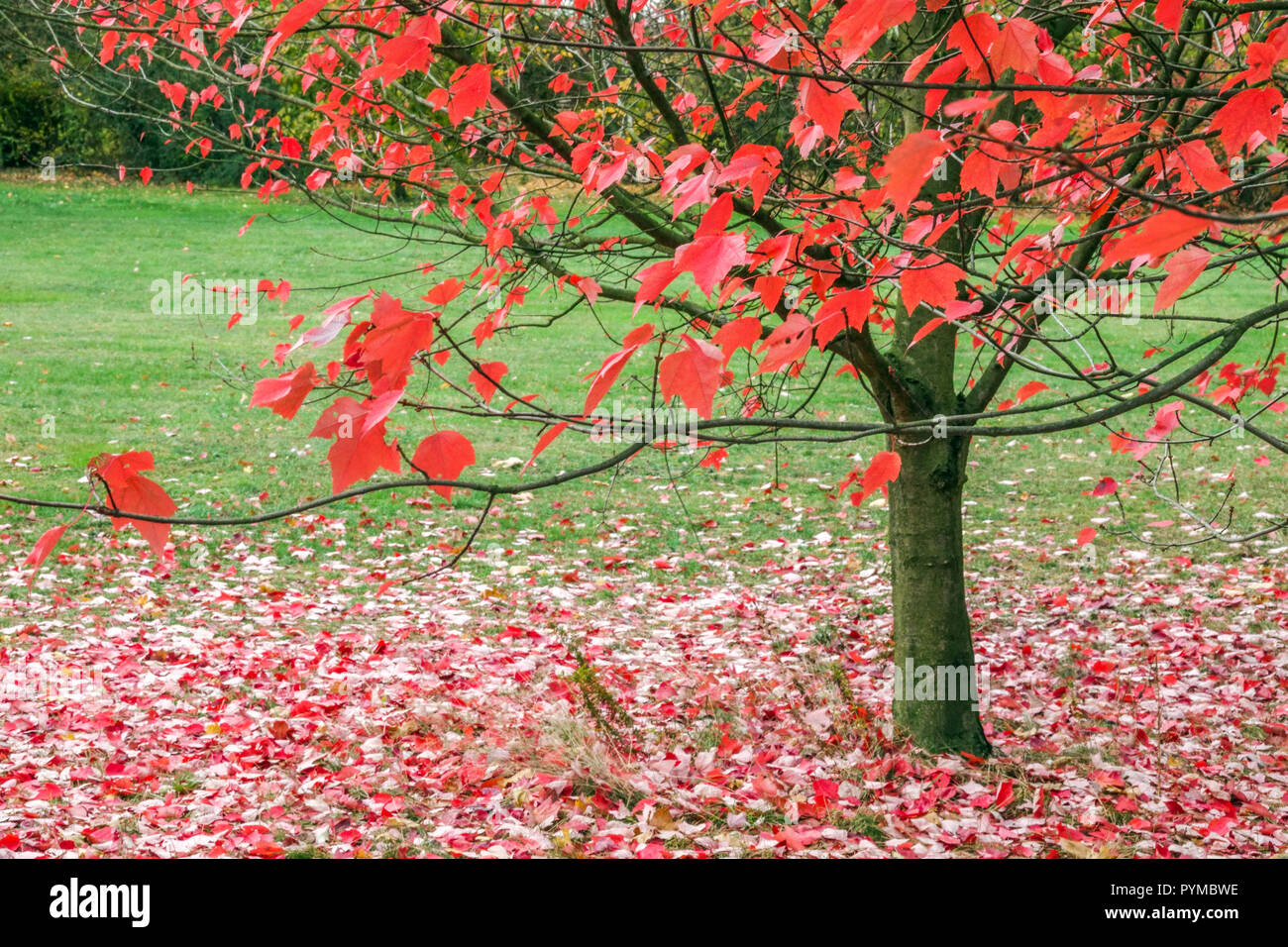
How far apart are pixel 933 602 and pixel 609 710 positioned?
4.48 feet

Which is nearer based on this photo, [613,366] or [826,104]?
[613,366]

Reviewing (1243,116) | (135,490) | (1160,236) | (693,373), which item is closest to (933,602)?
(1243,116)

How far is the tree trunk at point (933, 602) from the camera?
4.12 meters

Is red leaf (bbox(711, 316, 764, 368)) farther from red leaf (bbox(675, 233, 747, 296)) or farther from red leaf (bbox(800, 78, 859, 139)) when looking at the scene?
red leaf (bbox(675, 233, 747, 296))

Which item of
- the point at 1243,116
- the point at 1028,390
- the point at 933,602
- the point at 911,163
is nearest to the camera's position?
the point at 911,163

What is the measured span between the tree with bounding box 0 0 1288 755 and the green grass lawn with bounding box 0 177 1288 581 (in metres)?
0.59

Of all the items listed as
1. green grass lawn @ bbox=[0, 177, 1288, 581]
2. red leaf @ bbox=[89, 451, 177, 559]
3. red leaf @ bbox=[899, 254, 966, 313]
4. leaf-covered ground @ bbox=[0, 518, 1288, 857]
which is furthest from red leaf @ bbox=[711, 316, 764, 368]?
leaf-covered ground @ bbox=[0, 518, 1288, 857]

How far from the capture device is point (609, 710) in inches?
169

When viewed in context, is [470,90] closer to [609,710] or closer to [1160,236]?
[1160,236]

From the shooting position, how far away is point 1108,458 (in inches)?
381

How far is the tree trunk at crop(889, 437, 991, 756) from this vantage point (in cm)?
412

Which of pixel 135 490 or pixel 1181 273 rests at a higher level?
pixel 1181 273

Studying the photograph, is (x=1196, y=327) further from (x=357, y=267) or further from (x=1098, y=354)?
(x=357, y=267)

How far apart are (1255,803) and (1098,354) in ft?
34.4
